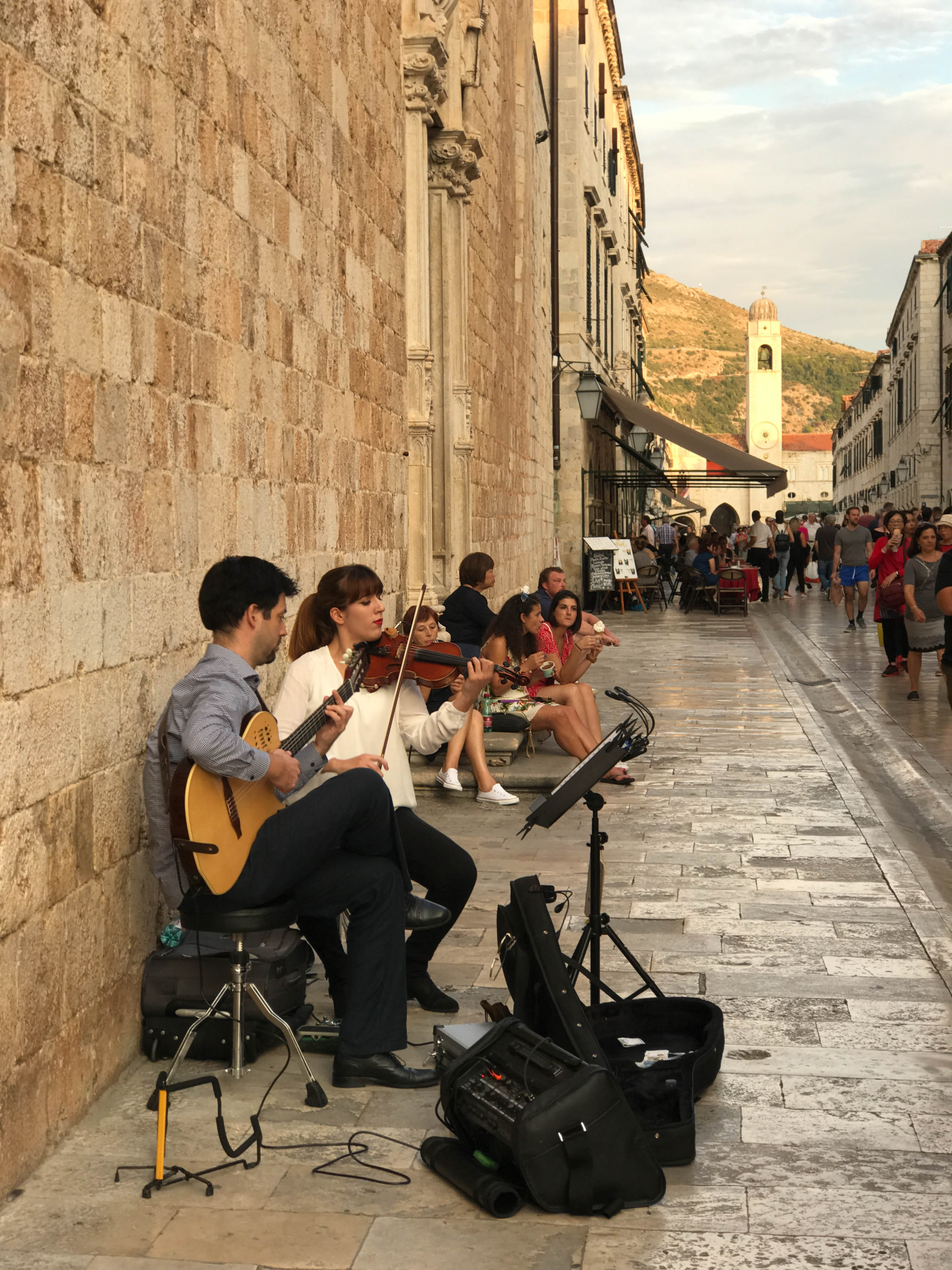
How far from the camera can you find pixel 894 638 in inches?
588

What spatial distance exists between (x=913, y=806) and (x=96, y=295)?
6.29 meters

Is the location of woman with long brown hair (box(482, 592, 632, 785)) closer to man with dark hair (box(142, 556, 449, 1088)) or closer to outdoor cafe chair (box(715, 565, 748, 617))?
man with dark hair (box(142, 556, 449, 1088))

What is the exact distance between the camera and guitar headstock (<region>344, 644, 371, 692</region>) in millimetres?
4969

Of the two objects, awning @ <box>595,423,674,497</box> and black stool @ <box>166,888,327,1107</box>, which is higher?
awning @ <box>595,423,674,497</box>

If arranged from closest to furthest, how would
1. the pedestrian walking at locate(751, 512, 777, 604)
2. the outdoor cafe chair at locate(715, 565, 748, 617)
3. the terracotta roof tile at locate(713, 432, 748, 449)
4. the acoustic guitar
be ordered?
the acoustic guitar → the outdoor cafe chair at locate(715, 565, 748, 617) → the pedestrian walking at locate(751, 512, 777, 604) → the terracotta roof tile at locate(713, 432, 748, 449)

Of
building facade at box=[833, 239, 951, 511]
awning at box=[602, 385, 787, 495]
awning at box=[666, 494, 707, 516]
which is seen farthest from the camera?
building facade at box=[833, 239, 951, 511]

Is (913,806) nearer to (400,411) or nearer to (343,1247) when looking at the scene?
(400,411)

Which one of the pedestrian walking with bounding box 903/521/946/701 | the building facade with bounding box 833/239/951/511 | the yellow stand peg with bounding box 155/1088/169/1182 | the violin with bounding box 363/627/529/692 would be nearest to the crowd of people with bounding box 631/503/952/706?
the pedestrian walking with bounding box 903/521/946/701

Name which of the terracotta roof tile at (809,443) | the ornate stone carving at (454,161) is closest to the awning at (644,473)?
the ornate stone carving at (454,161)

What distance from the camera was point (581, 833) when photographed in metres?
7.80

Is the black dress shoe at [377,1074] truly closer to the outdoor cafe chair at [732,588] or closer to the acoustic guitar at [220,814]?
the acoustic guitar at [220,814]

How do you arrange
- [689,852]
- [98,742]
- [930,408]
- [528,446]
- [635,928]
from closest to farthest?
[98,742], [635,928], [689,852], [528,446], [930,408]

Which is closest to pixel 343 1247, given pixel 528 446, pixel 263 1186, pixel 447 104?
pixel 263 1186

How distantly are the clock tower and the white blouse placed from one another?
12012 cm
